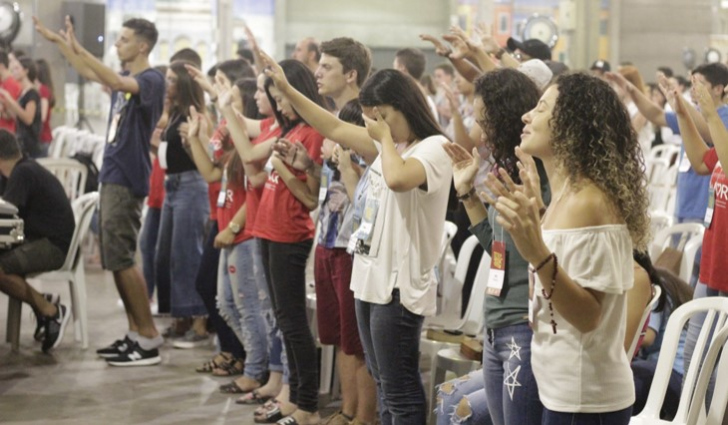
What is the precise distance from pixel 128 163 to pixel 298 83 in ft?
5.14

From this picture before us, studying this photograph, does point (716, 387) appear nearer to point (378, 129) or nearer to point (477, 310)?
point (378, 129)

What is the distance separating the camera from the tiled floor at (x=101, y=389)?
4.99 meters

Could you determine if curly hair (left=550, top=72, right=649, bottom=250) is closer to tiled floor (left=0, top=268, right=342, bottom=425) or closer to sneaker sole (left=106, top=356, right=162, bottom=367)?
tiled floor (left=0, top=268, right=342, bottom=425)

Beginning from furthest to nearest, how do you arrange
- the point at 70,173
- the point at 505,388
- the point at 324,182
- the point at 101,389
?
the point at 70,173, the point at 101,389, the point at 324,182, the point at 505,388

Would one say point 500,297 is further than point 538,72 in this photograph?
No

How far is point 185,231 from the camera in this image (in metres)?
6.36

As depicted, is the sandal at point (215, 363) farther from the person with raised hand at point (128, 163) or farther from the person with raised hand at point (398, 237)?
the person with raised hand at point (398, 237)

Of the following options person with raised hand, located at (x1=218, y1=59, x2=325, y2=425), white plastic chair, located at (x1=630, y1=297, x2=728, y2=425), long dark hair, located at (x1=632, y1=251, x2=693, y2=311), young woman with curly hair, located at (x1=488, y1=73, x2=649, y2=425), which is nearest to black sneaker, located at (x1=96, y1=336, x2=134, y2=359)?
person with raised hand, located at (x1=218, y1=59, x2=325, y2=425)

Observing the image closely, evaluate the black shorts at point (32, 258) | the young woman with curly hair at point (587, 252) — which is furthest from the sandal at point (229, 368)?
the young woman with curly hair at point (587, 252)

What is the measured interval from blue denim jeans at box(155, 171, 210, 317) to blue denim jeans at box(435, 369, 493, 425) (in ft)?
10.5

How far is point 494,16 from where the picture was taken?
52.3 feet

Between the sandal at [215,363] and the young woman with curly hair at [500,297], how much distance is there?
8.38 feet

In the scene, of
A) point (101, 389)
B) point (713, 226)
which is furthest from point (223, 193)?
point (713, 226)

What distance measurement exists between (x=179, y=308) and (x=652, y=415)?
3.50m
